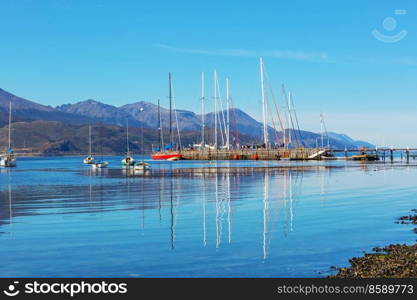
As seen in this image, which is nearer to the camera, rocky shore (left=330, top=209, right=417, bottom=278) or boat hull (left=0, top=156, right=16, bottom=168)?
rocky shore (left=330, top=209, right=417, bottom=278)

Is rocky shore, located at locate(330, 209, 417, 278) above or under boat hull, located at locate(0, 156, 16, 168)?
under

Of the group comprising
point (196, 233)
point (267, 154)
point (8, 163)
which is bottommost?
point (196, 233)

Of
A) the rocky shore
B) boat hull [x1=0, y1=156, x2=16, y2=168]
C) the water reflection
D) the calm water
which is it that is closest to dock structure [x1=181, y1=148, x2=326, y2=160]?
boat hull [x1=0, y1=156, x2=16, y2=168]

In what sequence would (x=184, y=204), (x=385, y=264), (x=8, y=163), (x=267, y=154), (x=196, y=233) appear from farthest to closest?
1. (x=267, y=154)
2. (x=8, y=163)
3. (x=184, y=204)
4. (x=196, y=233)
5. (x=385, y=264)

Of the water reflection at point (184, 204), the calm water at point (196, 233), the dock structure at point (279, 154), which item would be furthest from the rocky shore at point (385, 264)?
the dock structure at point (279, 154)

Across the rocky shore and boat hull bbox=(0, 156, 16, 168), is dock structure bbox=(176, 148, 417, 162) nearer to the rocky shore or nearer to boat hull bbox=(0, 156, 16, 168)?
boat hull bbox=(0, 156, 16, 168)

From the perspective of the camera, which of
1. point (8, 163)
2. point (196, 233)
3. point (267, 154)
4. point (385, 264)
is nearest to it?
point (385, 264)

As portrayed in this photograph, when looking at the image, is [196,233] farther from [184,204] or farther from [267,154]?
[267,154]

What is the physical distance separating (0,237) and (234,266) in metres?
14.9

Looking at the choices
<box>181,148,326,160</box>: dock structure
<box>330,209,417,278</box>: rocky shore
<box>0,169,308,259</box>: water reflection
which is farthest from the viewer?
<box>181,148,326,160</box>: dock structure

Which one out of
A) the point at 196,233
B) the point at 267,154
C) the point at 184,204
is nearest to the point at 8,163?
the point at 267,154

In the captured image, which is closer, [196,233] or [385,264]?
[385,264]

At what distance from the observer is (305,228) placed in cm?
3300

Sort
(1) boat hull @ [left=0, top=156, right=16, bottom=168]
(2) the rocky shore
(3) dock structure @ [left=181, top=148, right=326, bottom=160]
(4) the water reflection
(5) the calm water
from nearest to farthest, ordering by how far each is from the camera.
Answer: (2) the rocky shore < (5) the calm water < (4) the water reflection < (1) boat hull @ [left=0, top=156, right=16, bottom=168] < (3) dock structure @ [left=181, top=148, right=326, bottom=160]
